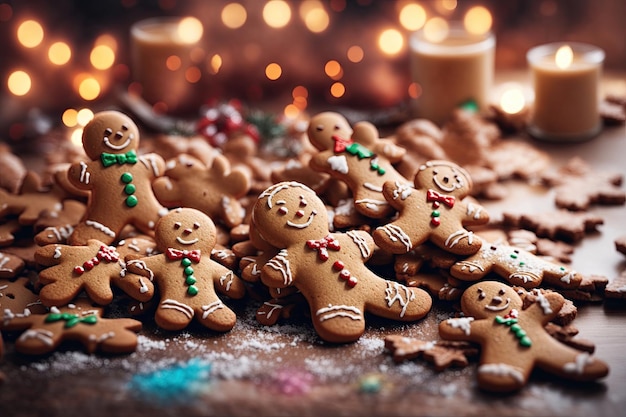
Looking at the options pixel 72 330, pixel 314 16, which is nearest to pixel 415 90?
pixel 314 16

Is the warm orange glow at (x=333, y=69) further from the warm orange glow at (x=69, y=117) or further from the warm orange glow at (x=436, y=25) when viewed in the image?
the warm orange glow at (x=69, y=117)

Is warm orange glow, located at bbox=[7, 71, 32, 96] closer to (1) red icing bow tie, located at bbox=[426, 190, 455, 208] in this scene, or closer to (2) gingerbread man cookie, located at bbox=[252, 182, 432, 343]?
(2) gingerbread man cookie, located at bbox=[252, 182, 432, 343]

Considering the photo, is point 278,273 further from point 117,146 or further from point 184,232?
point 117,146

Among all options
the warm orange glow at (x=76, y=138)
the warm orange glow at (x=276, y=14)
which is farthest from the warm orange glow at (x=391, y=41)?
the warm orange glow at (x=76, y=138)

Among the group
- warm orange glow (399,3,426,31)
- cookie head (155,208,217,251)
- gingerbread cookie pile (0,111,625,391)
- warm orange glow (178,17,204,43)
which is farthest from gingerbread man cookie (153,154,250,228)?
warm orange glow (399,3,426,31)

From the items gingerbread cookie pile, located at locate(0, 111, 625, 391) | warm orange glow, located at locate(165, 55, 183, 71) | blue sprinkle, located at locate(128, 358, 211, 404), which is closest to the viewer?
blue sprinkle, located at locate(128, 358, 211, 404)

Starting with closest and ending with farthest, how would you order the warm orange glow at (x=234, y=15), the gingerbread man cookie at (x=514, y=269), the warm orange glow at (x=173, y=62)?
the gingerbread man cookie at (x=514, y=269), the warm orange glow at (x=173, y=62), the warm orange glow at (x=234, y=15)
